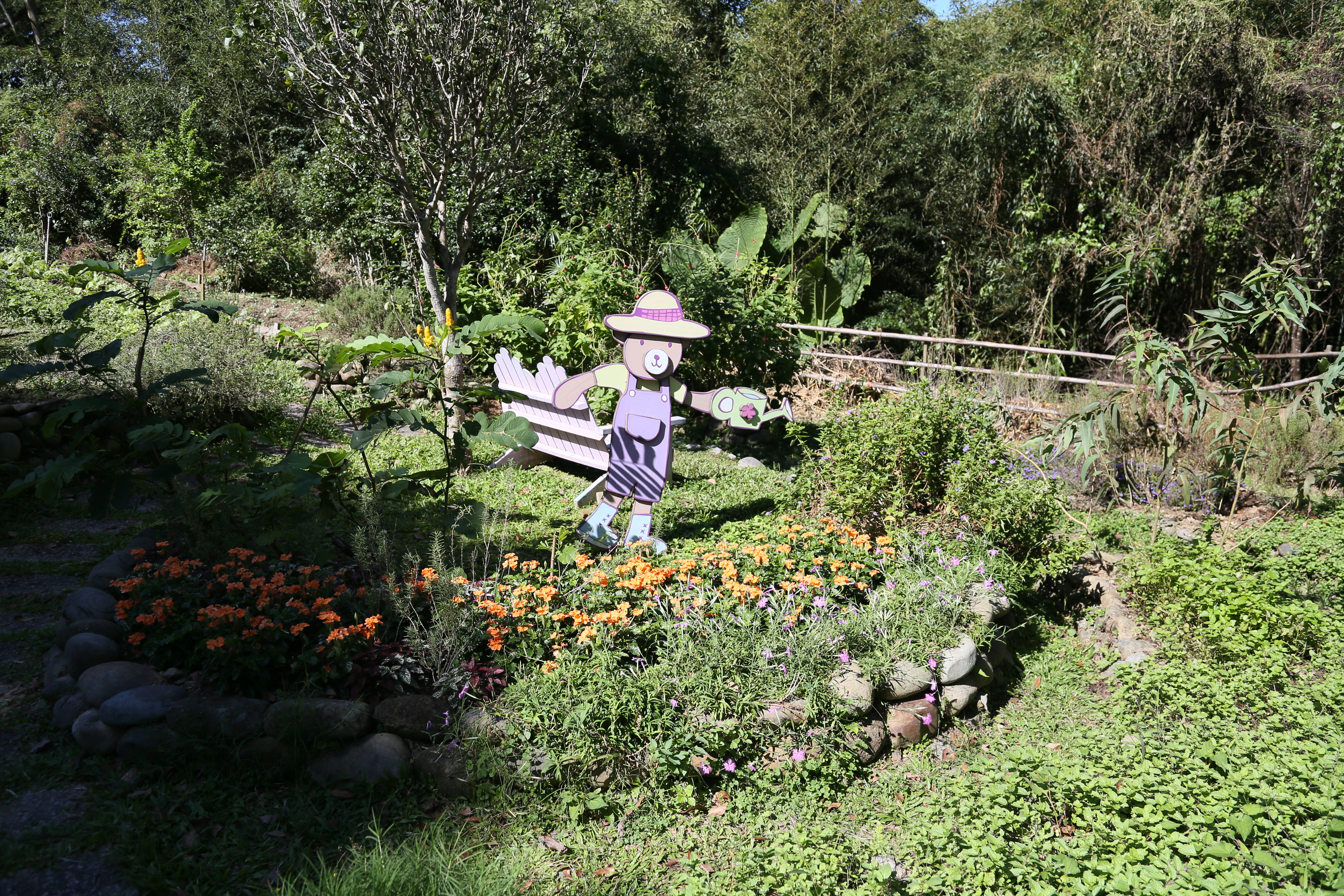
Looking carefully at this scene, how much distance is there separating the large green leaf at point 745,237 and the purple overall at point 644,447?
5471 mm

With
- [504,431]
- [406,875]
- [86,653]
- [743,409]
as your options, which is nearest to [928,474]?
[743,409]

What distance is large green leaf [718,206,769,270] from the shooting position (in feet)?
33.7

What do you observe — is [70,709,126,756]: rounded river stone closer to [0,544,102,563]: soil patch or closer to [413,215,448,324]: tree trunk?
[0,544,102,563]: soil patch

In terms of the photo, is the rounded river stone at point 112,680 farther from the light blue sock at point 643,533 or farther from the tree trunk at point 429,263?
the tree trunk at point 429,263

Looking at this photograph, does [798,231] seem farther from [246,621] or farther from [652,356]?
[246,621]

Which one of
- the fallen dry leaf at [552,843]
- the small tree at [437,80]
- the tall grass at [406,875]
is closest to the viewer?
the tall grass at [406,875]

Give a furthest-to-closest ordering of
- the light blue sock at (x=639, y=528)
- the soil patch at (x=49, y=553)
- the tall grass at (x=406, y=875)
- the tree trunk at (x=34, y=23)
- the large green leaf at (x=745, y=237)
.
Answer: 1. the tree trunk at (x=34, y=23)
2. the large green leaf at (x=745, y=237)
3. the light blue sock at (x=639, y=528)
4. the soil patch at (x=49, y=553)
5. the tall grass at (x=406, y=875)

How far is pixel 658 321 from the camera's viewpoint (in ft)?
17.1

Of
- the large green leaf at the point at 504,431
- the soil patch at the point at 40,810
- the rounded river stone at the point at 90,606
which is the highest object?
the large green leaf at the point at 504,431

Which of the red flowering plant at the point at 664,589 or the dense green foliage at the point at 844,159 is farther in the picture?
the dense green foliage at the point at 844,159

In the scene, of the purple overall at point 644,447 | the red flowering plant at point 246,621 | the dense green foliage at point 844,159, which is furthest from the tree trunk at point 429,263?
the red flowering plant at point 246,621

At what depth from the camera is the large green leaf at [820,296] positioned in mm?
10602

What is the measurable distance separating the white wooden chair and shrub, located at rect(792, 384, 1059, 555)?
117 cm

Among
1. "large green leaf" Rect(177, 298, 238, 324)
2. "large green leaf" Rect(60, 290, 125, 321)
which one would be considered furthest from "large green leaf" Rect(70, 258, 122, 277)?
"large green leaf" Rect(177, 298, 238, 324)
